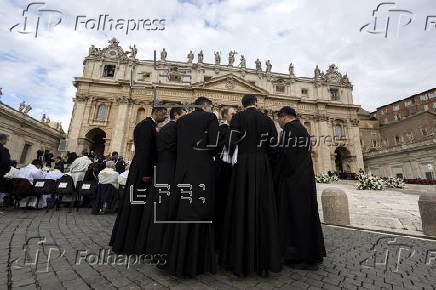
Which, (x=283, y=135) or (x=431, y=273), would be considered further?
(x=283, y=135)

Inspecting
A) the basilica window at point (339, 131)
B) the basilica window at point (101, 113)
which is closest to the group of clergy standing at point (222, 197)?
the basilica window at point (101, 113)

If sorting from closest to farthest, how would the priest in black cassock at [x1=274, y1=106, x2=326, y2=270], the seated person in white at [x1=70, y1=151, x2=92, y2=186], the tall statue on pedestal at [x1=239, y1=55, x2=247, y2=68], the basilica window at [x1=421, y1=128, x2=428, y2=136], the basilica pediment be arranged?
the priest in black cassock at [x1=274, y1=106, x2=326, y2=270]
the seated person in white at [x1=70, y1=151, x2=92, y2=186]
the basilica pediment
the basilica window at [x1=421, y1=128, x2=428, y2=136]
the tall statue on pedestal at [x1=239, y1=55, x2=247, y2=68]

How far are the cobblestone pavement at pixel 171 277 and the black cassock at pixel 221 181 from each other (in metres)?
0.79

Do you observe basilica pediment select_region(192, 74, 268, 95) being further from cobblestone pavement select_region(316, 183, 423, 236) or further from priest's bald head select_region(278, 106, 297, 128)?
priest's bald head select_region(278, 106, 297, 128)

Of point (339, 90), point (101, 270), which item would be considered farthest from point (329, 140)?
point (101, 270)

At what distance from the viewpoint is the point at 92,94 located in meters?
33.4

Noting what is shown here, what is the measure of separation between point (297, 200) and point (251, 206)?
40.0 inches

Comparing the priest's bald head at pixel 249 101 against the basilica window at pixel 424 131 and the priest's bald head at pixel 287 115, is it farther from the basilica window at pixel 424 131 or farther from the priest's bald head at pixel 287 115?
the basilica window at pixel 424 131

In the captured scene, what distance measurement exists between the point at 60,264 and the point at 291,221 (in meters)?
3.45

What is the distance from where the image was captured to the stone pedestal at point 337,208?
6691mm

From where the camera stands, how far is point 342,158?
39.0 metres

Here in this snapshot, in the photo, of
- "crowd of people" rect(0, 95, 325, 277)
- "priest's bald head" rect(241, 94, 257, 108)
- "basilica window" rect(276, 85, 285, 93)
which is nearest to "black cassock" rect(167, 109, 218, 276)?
"crowd of people" rect(0, 95, 325, 277)

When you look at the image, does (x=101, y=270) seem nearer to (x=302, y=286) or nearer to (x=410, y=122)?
(x=302, y=286)

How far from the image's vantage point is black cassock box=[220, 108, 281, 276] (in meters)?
2.86
